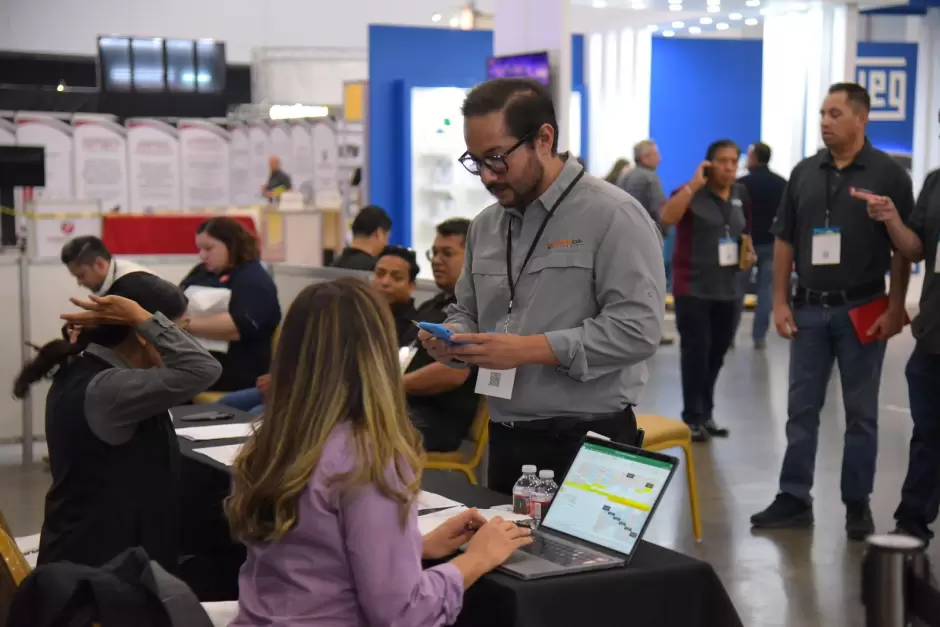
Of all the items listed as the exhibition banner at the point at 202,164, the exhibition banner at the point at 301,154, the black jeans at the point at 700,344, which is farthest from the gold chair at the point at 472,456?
the exhibition banner at the point at 202,164

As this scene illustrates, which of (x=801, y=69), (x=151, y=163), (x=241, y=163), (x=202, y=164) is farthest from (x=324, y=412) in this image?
(x=241, y=163)

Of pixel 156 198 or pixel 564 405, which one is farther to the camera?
pixel 156 198

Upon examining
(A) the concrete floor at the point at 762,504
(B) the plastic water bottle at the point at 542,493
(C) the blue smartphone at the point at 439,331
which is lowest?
(A) the concrete floor at the point at 762,504

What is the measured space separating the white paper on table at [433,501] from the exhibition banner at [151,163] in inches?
453

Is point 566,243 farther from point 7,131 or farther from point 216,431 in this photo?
point 7,131

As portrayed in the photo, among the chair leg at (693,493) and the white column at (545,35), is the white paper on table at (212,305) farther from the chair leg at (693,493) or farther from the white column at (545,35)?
the chair leg at (693,493)

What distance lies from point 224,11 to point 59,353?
17175 millimetres

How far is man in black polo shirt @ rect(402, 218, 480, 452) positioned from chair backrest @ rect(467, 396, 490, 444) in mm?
16

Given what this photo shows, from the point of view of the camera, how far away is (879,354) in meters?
4.35

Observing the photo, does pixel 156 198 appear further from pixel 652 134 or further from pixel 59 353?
pixel 59 353

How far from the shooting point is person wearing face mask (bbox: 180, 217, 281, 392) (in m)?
5.43

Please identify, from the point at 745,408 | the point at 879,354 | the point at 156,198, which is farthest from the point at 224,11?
the point at 879,354

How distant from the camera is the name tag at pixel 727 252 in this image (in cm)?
613

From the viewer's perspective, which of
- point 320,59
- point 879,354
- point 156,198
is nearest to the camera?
point 879,354
